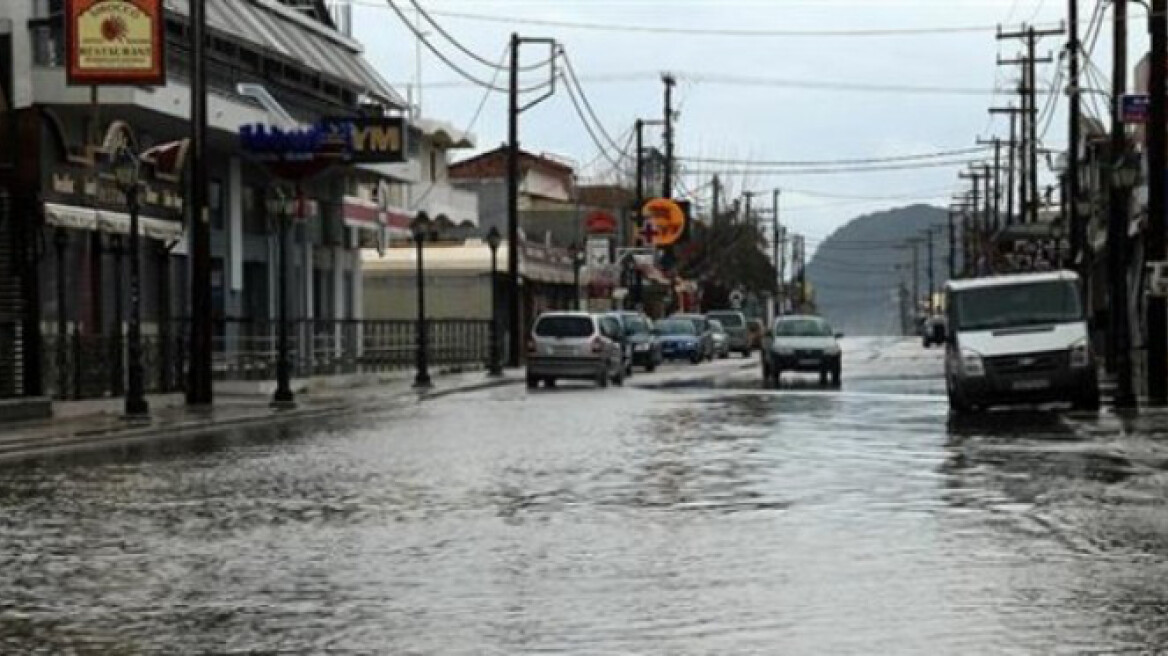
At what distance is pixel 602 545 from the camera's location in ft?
42.2

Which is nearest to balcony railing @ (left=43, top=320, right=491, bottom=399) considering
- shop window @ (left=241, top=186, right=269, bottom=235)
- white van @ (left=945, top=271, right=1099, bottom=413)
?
shop window @ (left=241, top=186, right=269, bottom=235)

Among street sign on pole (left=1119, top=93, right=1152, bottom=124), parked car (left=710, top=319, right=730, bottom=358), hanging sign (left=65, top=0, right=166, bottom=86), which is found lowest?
parked car (left=710, top=319, right=730, bottom=358)

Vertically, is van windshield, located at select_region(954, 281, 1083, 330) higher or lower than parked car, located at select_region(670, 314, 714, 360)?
higher

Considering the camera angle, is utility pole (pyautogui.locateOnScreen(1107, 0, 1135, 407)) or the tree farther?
the tree

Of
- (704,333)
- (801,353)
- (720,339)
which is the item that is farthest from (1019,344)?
(720,339)

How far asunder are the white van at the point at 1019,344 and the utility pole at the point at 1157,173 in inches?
94.4

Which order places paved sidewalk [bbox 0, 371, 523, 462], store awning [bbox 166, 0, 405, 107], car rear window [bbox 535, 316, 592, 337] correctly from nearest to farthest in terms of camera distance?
paved sidewalk [bbox 0, 371, 523, 462] → store awning [bbox 166, 0, 405, 107] → car rear window [bbox 535, 316, 592, 337]

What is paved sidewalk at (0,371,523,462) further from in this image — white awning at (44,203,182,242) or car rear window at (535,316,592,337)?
white awning at (44,203,182,242)

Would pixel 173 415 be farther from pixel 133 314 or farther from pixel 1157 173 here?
pixel 1157 173

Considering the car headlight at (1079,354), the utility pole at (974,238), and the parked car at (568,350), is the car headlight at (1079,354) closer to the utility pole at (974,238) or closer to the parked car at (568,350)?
the parked car at (568,350)

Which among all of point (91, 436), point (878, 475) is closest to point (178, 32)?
point (91, 436)

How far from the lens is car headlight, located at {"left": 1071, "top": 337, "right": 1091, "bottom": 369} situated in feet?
88.8

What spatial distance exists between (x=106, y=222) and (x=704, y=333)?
3954 centimetres

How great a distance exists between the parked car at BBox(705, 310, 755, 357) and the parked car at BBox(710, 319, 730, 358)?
1.86 metres
